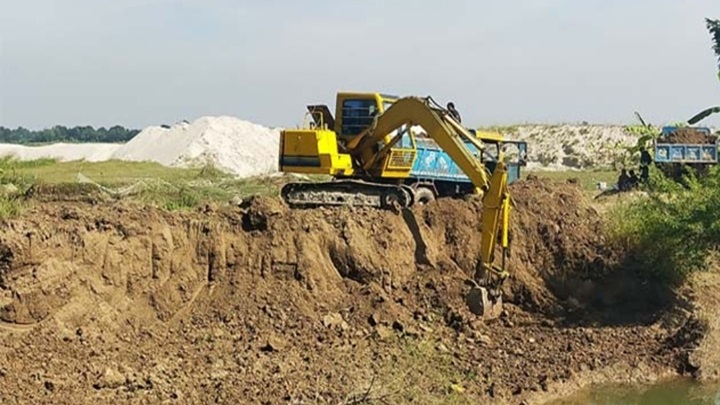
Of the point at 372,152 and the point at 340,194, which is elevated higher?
the point at 372,152

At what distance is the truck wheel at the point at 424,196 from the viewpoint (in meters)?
20.1

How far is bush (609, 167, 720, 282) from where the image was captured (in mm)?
17328

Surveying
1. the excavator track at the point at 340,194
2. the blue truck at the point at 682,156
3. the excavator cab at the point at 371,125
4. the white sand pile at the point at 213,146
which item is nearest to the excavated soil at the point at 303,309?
the excavator track at the point at 340,194

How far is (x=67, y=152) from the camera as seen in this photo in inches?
1754

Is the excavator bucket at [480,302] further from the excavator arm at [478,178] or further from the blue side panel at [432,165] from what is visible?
the blue side panel at [432,165]

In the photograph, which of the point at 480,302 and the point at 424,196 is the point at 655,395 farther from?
the point at 424,196

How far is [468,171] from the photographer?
57.0ft

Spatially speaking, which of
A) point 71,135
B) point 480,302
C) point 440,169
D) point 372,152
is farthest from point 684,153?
point 71,135

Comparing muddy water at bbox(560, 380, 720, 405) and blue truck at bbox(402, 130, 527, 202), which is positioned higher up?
blue truck at bbox(402, 130, 527, 202)

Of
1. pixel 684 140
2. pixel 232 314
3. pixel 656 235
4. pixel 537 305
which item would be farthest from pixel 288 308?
pixel 684 140

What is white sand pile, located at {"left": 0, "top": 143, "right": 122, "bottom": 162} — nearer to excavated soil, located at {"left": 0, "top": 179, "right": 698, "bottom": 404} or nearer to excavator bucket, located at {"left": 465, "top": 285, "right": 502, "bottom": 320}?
excavated soil, located at {"left": 0, "top": 179, "right": 698, "bottom": 404}

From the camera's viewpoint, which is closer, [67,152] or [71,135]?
[67,152]

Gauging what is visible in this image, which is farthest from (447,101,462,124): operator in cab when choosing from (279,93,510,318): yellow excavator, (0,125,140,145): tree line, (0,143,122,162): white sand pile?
(0,125,140,145): tree line

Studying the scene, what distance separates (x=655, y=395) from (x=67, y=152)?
34593 mm
